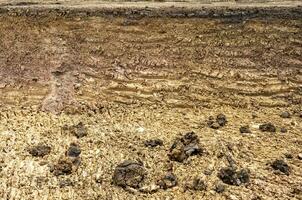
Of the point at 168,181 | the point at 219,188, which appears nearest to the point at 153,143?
the point at 168,181

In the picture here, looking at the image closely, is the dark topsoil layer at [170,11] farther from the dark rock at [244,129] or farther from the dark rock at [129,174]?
the dark rock at [129,174]

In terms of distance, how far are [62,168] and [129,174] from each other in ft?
5.88

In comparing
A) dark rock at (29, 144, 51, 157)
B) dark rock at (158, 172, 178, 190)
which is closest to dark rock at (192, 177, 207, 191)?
dark rock at (158, 172, 178, 190)

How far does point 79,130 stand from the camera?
53.9ft

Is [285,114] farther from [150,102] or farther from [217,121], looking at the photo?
[150,102]

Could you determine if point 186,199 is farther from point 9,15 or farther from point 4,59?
point 9,15

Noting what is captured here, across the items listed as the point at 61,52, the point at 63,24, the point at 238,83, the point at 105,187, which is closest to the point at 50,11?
the point at 63,24

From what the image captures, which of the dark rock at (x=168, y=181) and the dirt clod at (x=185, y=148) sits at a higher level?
the dirt clod at (x=185, y=148)

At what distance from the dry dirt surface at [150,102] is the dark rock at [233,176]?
0.08 feet

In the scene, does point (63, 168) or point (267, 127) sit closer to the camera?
point (63, 168)

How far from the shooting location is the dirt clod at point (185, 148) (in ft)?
49.1

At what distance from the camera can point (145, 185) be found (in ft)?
46.2

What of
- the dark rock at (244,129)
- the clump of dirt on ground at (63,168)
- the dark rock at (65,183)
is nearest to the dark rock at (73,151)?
the clump of dirt on ground at (63,168)

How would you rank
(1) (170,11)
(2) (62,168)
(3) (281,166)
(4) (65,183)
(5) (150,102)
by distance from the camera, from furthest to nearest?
1. (1) (170,11)
2. (5) (150,102)
3. (2) (62,168)
4. (3) (281,166)
5. (4) (65,183)
